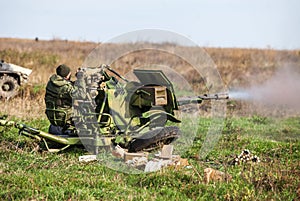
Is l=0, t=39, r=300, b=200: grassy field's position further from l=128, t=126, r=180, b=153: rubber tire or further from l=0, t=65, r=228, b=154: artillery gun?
l=128, t=126, r=180, b=153: rubber tire

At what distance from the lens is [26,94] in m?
17.4

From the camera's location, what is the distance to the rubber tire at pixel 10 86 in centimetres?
1744

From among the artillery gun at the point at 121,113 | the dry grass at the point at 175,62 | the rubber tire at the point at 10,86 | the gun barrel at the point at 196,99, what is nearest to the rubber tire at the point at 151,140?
the artillery gun at the point at 121,113

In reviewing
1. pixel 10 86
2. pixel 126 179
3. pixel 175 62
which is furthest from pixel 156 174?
pixel 175 62

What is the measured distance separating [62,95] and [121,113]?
1.10m

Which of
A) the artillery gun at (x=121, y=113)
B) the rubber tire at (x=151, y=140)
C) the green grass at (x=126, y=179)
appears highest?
the artillery gun at (x=121, y=113)

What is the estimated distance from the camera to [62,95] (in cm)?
844

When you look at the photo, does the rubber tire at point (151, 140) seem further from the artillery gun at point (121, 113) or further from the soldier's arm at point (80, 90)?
the soldier's arm at point (80, 90)

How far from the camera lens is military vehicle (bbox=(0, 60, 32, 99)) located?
17.5 metres

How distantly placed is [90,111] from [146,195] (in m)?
2.77

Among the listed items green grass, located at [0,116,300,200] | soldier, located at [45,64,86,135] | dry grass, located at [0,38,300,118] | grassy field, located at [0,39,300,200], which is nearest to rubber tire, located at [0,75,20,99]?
dry grass, located at [0,38,300,118]

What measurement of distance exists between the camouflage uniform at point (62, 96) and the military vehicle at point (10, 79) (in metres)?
9.18

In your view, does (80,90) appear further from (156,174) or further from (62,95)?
(156,174)

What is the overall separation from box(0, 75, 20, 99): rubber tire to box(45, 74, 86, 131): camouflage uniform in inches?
369
